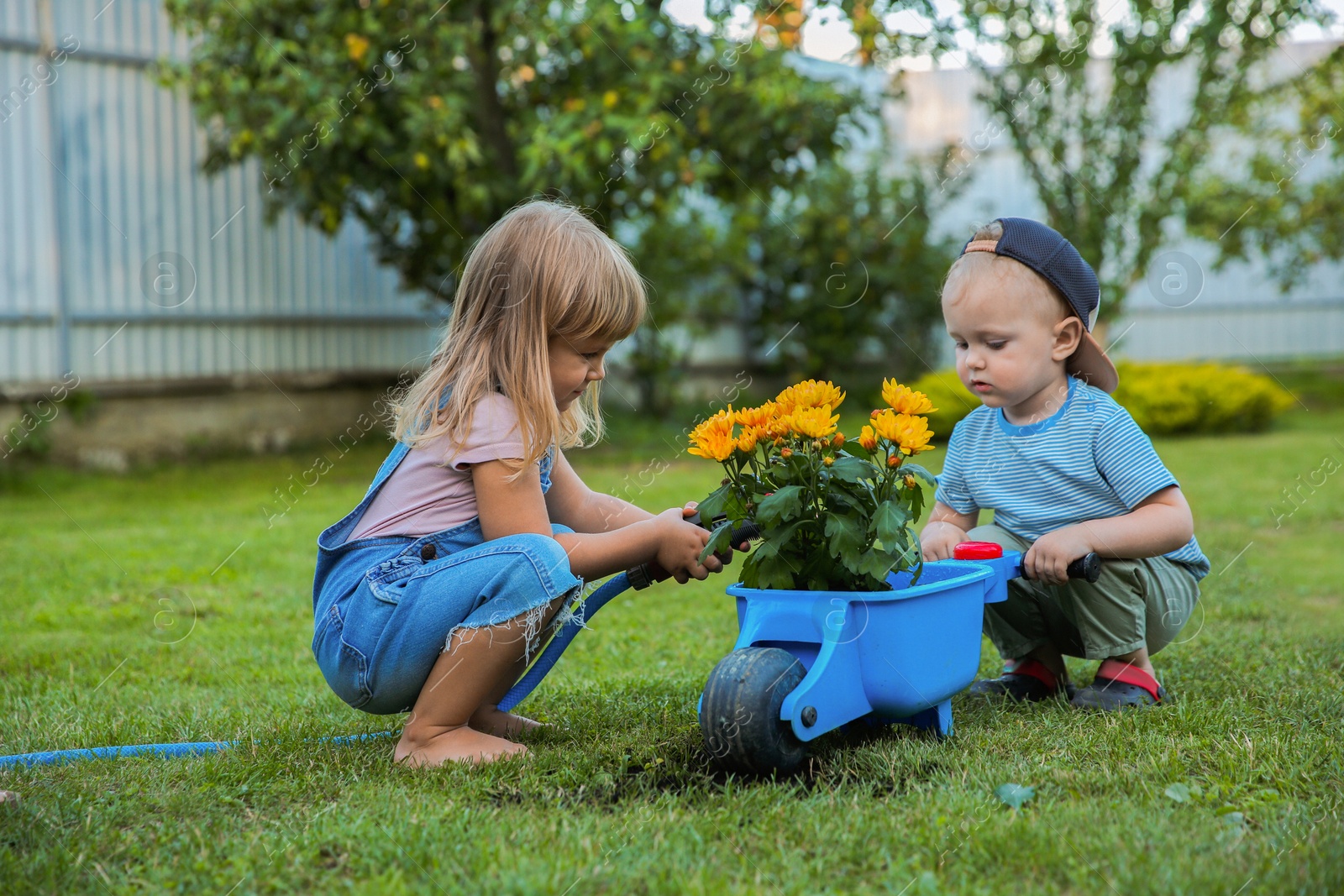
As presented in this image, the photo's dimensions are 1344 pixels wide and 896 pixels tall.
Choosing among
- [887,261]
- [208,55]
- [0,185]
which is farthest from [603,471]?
[887,261]

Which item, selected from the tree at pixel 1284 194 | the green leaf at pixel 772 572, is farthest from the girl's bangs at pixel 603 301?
the tree at pixel 1284 194

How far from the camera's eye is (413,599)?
2.13 m

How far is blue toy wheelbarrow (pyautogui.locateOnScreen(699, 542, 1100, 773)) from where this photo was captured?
1910 millimetres

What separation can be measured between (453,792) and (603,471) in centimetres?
532

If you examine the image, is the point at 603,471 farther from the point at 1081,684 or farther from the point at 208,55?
the point at 1081,684

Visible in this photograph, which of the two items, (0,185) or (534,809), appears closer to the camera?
(534,809)

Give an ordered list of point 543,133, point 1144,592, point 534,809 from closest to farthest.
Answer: point 534,809, point 1144,592, point 543,133

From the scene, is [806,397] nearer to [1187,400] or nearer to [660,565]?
[660,565]

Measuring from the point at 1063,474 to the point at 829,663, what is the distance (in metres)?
0.87

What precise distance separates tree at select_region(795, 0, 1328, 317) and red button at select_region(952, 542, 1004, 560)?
803 centimetres

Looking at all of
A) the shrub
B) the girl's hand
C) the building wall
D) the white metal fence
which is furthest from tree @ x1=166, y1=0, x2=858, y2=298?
the building wall

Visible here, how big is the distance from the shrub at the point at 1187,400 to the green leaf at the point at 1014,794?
24.4ft

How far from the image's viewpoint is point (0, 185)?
274 inches

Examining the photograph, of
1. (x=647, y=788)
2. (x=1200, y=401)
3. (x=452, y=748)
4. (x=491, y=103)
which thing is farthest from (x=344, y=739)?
(x=1200, y=401)
